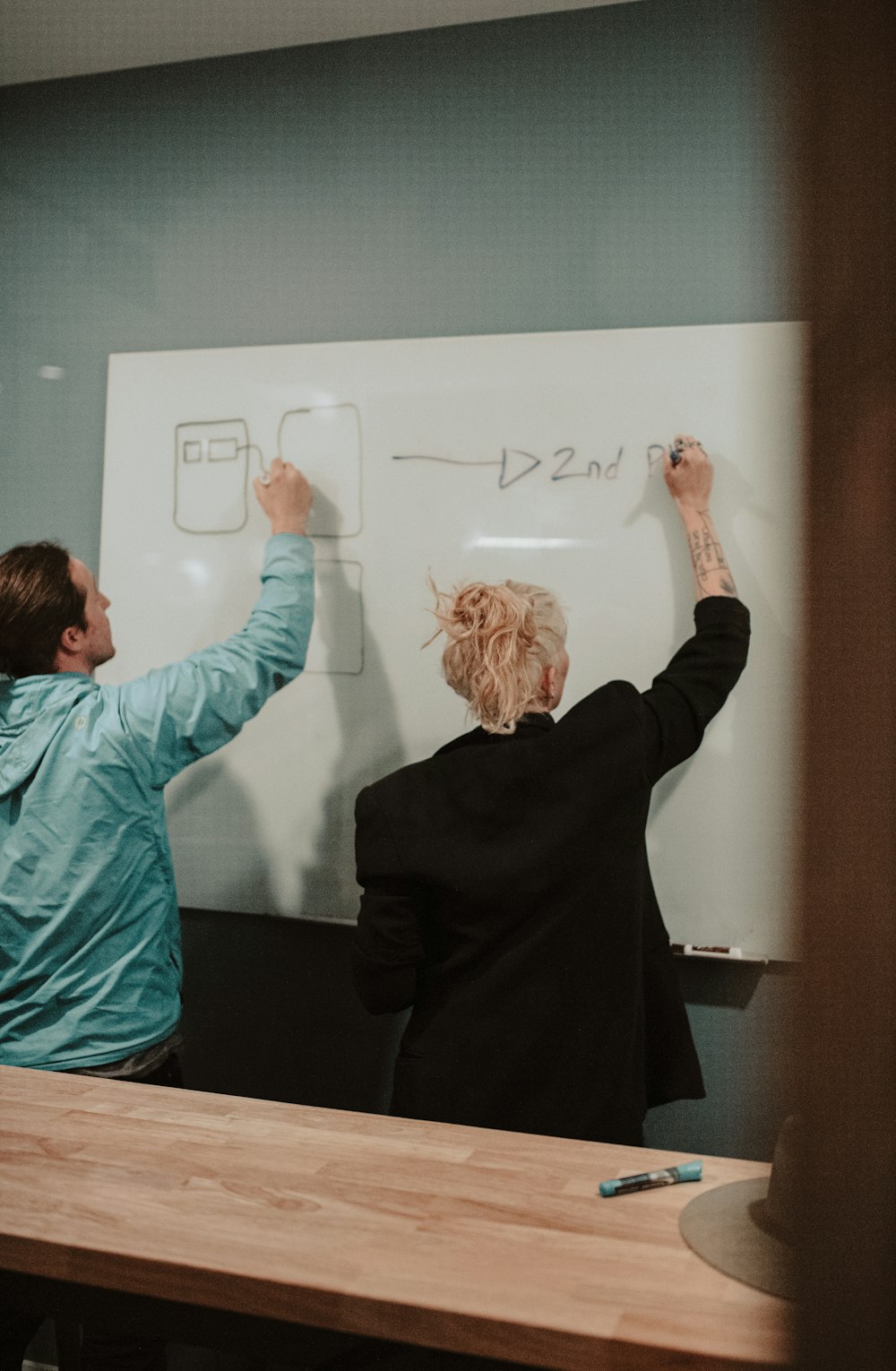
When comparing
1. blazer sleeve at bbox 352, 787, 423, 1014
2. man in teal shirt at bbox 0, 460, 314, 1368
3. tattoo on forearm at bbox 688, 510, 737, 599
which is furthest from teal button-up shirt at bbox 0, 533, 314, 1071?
tattoo on forearm at bbox 688, 510, 737, 599

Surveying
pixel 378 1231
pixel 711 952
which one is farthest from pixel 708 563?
pixel 378 1231

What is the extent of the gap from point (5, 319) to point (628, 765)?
1827mm

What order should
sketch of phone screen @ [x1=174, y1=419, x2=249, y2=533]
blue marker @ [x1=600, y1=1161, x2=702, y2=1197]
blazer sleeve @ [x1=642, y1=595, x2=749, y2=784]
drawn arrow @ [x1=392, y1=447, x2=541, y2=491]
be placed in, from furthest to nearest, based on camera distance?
sketch of phone screen @ [x1=174, y1=419, x2=249, y2=533], drawn arrow @ [x1=392, y1=447, x2=541, y2=491], blazer sleeve @ [x1=642, y1=595, x2=749, y2=784], blue marker @ [x1=600, y1=1161, x2=702, y2=1197]

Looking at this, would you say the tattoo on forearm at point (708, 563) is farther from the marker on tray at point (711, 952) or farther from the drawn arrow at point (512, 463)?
the marker on tray at point (711, 952)

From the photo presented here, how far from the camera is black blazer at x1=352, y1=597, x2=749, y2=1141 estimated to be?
1278 millimetres

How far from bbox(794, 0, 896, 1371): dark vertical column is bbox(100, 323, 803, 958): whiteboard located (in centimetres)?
150

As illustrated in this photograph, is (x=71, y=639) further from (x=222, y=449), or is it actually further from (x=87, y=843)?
(x=222, y=449)

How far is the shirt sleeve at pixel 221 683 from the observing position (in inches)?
58.4

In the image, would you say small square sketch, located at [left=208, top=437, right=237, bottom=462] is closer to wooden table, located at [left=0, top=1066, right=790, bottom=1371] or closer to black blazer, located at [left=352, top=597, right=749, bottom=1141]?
black blazer, located at [left=352, top=597, right=749, bottom=1141]

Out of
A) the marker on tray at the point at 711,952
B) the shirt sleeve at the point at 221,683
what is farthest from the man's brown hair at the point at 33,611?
the marker on tray at the point at 711,952

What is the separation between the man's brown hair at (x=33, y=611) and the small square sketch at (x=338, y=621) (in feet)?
1.75

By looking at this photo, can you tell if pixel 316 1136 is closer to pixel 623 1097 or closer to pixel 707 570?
pixel 623 1097

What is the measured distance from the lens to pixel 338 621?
78.4 inches

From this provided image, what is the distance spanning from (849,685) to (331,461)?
6.08ft
